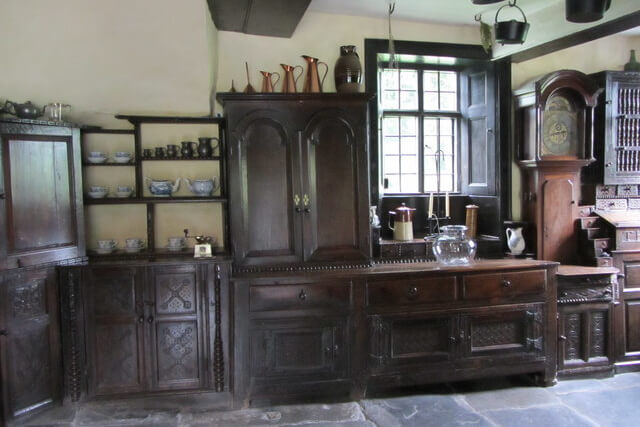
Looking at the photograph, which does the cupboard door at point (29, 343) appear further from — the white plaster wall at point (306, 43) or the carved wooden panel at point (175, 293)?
the white plaster wall at point (306, 43)

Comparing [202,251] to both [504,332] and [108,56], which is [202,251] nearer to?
[108,56]

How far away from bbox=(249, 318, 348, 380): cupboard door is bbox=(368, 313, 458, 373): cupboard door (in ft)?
0.76

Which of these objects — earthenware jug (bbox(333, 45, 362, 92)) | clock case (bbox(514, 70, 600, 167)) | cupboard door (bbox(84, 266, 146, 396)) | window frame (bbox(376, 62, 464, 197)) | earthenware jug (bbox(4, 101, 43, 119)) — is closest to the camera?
earthenware jug (bbox(4, 101, 43, 119))

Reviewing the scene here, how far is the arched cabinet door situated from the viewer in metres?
3.36

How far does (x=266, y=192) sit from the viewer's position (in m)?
3.41

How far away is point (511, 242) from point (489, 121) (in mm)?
1053

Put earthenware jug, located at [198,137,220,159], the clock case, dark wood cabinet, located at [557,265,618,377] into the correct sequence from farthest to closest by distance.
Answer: the clock case → dark wood cabinet, located at [557,265,618,377] → earthenware jug, located at [198,137,220,159]

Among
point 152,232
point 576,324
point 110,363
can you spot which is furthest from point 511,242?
point 110,363

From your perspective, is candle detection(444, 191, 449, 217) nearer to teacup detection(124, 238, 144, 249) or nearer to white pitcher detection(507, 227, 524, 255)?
white pitcher detection(507, 227, 524, 255)

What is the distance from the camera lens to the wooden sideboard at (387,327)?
3.30m

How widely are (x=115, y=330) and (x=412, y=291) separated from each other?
2024 millimetres

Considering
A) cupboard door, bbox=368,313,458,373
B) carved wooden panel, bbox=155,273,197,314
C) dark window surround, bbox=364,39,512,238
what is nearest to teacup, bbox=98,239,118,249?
carved wooden panel, bbox=155,273,197,314

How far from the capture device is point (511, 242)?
13.1 ft

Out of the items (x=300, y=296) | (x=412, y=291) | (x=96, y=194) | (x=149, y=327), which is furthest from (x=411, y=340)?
(x=96, y=194)
